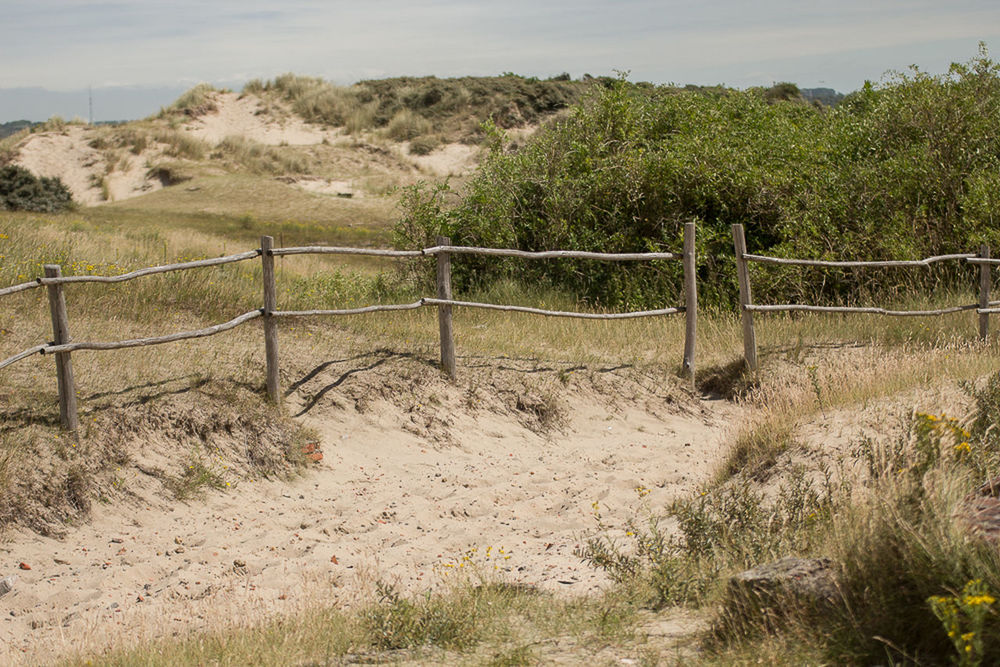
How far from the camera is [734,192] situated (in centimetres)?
1144

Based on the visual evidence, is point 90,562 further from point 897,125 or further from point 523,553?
point 897,125

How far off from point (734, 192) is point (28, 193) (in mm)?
17640

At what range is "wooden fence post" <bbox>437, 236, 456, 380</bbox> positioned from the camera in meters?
8.17

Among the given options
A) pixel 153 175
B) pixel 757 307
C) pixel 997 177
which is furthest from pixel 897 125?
pixel 153 175

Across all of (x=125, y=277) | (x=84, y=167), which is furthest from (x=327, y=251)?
(x=84, y=167)

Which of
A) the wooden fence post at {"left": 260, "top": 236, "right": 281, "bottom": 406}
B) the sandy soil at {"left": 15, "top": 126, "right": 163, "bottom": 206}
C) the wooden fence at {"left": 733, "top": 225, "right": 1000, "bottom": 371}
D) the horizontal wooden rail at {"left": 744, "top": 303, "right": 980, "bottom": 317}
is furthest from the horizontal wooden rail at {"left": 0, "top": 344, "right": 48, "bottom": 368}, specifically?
the sandy soil at {"left": 15, "top": 126, "right": 163, "bottom": 206}

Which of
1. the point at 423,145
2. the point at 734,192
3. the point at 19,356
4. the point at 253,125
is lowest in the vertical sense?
the point at 19,356

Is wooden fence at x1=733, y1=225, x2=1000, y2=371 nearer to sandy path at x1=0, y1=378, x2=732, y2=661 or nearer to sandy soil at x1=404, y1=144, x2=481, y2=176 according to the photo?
sandy path at x1=0, y1=378, x2=732, y2=661

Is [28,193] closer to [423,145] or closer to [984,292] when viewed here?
[423,145]

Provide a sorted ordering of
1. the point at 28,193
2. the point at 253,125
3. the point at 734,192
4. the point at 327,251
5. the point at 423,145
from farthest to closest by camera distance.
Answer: the point at 253,125, the point at 423,145, the point at 28,193, the point at 734,192, the point at 327,251

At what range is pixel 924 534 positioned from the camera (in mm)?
3324

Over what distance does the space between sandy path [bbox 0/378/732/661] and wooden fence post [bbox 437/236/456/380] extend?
599 mm

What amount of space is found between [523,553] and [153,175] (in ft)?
93.8

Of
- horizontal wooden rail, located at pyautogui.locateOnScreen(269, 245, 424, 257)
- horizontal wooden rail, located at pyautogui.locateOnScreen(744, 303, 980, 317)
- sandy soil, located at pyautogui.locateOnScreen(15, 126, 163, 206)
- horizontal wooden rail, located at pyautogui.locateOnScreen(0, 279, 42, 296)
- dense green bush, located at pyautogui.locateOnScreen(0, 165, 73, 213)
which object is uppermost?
sandy soil, located at pyautogui.locateOnScreen(15, 126, 163, 206)
